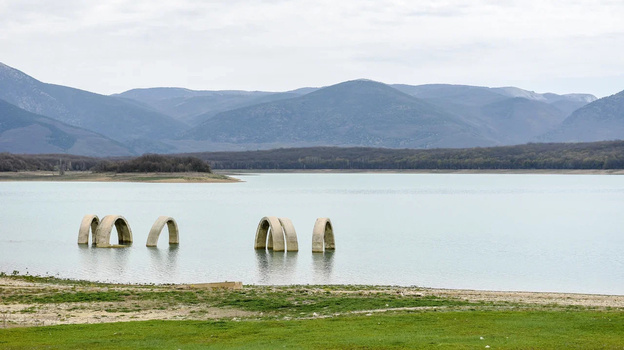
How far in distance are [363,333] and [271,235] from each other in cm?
2204

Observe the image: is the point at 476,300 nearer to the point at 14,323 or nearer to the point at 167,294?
the point at 167,294

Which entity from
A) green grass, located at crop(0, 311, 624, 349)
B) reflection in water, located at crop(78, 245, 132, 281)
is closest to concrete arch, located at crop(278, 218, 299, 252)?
reflection in water, located at crop(78, 245, 132, 281)

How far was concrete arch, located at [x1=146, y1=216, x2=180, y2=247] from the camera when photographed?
37281 mm

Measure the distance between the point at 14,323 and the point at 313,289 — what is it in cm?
810

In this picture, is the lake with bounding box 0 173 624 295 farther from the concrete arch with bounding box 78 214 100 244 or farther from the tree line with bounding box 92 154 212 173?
the tree line with bounding box 92 154 212 173

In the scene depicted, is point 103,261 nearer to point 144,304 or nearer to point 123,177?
point 144,304

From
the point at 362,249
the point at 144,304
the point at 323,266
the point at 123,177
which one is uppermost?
the point at 123,177

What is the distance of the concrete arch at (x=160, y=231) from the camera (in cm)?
3728

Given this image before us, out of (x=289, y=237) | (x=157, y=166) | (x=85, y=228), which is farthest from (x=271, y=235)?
(x=157, y=166)

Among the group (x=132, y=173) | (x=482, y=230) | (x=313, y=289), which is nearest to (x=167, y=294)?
(x=313, y=289)

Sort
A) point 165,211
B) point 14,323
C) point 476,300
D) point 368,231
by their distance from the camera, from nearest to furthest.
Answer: point 14,323
point 476,300
point 368,231
point 165,211

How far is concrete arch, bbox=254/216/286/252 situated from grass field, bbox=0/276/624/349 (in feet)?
41.2

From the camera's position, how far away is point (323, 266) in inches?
1217

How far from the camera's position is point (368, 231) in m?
47.9
